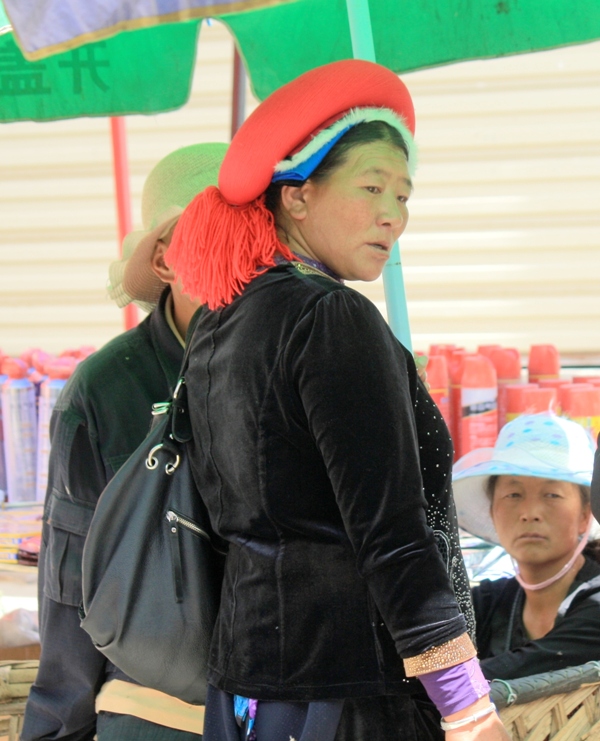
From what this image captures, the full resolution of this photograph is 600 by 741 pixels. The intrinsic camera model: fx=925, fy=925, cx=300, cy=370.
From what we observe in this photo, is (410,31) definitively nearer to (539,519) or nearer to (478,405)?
(478,405)

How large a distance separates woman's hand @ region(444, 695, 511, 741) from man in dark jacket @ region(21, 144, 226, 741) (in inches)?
23.9

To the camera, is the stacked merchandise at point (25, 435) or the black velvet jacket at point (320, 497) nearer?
the black velvet jacket at point (320, 497)

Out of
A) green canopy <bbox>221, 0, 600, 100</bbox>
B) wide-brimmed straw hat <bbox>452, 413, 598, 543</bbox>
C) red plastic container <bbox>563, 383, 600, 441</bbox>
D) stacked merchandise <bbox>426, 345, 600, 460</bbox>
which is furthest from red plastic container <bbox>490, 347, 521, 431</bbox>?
green canopy <bbox>221, 0, 600, 100</bbox>

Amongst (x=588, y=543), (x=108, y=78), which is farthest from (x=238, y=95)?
(x=588, y=543)

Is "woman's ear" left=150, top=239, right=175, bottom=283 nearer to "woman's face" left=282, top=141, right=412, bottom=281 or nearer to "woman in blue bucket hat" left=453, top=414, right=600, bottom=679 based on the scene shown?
"woman's face" left=282, top=141, right=412, bottom=281

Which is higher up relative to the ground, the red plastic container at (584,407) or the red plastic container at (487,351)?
the red plastic container at (487,351)

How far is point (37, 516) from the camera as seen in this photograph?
2.91 m

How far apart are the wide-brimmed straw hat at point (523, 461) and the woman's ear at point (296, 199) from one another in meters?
1.19

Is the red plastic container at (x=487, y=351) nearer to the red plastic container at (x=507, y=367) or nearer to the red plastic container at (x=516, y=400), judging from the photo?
the red plastic container at (x=507, y=367)

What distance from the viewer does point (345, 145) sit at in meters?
1.30

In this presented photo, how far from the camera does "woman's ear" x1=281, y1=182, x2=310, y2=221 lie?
→ 1308 millimetres

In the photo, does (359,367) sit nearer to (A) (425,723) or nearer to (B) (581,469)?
(A) (425,723)

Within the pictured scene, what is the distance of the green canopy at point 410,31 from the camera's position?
2.55 m

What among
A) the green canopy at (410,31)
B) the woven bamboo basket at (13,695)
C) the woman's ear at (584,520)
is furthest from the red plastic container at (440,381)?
the woven bamboo basket at (13,695)
